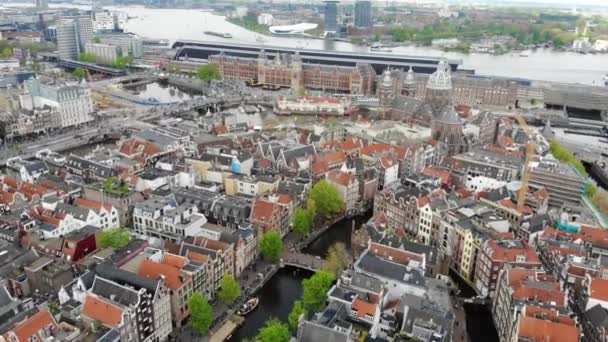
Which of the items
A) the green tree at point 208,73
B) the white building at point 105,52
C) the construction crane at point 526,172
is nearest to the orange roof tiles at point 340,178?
the construction crane at point 526,172

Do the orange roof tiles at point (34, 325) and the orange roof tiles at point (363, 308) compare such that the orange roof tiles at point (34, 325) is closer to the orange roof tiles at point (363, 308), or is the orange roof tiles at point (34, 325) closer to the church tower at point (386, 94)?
the orange roof tiles at point (363, 308)

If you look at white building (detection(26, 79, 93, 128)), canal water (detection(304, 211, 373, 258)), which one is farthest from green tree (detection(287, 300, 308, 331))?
white building (detection(26, 79, 93, 128))

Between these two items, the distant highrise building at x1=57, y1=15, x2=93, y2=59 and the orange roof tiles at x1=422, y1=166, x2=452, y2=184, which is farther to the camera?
the distant highrise building at x1=57, y1=15, x2=93, y2=59

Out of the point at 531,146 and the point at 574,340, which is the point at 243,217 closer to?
the point at 574,340

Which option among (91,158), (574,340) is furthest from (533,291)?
(91,158)

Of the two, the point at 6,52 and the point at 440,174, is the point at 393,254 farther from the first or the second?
the point at 6,52

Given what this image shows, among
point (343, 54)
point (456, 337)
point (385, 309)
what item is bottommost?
point (456, 337)

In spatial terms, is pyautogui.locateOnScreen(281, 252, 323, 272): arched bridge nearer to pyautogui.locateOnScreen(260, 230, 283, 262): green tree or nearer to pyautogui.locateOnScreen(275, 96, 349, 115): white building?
pyautogui.locateOnScreen(260, 230, 283, 262): green tree
